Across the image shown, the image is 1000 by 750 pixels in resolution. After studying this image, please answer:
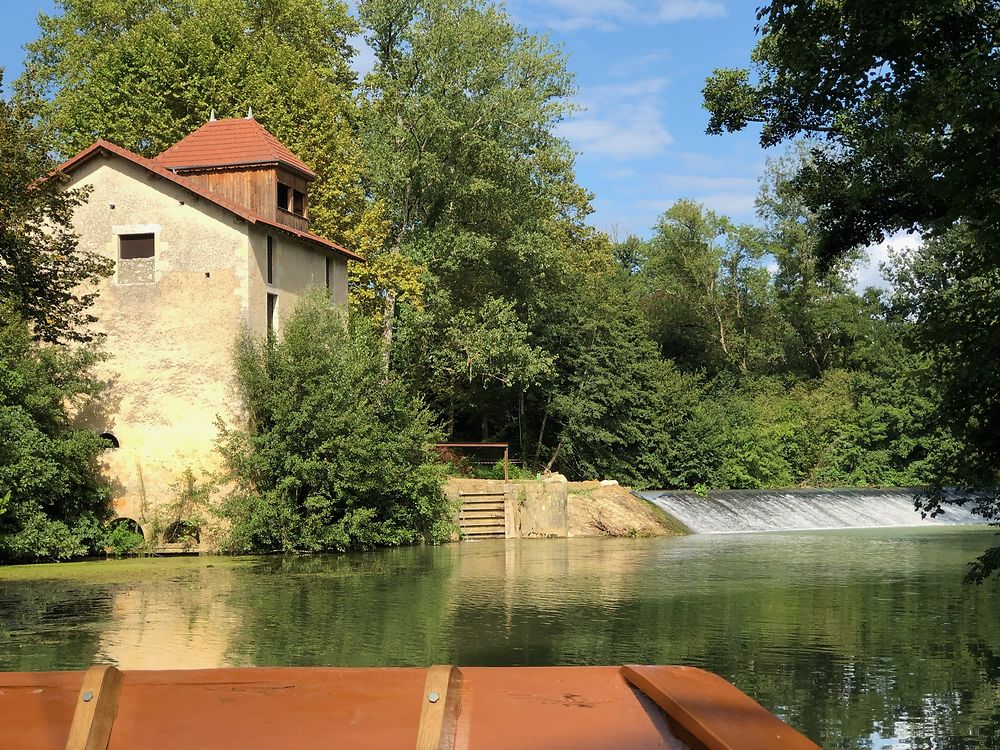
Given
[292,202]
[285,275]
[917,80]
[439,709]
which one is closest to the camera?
[439,709]

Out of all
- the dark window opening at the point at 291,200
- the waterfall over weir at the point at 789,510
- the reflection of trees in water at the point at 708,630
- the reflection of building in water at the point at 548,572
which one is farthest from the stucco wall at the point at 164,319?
the waterfall over weir at the point at 789,510

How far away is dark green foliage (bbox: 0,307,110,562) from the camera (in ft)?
75.8

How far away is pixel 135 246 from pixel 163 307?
73.4 inches

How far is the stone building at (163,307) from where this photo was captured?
1088 inches

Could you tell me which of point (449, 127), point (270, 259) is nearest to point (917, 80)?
point (270, 259)

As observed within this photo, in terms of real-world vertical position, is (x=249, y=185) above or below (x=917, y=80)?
above

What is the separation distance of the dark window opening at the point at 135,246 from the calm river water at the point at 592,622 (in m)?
8.67

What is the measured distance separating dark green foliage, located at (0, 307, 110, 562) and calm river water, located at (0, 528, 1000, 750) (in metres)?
1.35

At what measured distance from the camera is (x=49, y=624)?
1429 cm

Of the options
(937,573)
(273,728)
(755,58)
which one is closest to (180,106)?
(755,58)

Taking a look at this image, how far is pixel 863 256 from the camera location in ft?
204

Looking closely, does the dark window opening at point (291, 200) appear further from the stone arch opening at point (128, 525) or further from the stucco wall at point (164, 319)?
the stone arch opening at point (128, 525)

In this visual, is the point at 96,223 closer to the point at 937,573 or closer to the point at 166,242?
the point at 166,242

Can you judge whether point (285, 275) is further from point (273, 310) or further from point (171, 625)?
point (171, 625)
